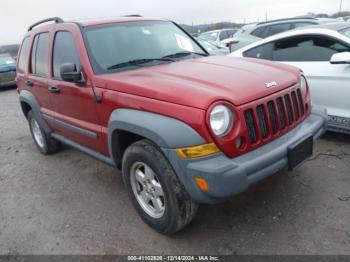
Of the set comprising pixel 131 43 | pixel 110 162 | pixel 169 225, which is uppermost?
pixel 131 43

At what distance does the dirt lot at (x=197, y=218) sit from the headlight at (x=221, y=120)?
39.8 inches

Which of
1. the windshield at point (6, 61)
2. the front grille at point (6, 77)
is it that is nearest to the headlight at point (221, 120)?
the front grille at point (6, 77)

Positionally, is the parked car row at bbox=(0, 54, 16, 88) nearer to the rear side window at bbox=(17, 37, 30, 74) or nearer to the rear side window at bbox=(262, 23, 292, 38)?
the rear side window at bbox=(17, 37, 30, 74)

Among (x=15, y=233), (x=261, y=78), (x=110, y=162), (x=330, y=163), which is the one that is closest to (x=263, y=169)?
(x=261, y=78)

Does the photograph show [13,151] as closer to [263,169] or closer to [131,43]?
[131,43]

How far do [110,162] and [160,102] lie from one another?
114 cm

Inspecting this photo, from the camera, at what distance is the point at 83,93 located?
3.46 m

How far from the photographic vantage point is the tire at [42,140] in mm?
5129

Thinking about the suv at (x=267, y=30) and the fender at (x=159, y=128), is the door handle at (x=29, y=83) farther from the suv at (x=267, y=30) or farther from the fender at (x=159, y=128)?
the suv at (x=267, y=30)

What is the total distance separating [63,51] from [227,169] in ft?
8.21

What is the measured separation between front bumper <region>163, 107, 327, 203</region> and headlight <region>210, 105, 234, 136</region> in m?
0.17

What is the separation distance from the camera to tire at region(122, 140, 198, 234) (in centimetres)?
267

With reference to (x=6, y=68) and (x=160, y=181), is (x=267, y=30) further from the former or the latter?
(x=6, y=68)

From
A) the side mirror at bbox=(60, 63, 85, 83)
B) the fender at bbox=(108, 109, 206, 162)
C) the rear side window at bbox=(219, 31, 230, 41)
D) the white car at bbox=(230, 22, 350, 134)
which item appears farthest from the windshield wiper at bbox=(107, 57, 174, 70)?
the rear side window at bbox=(219, 31, 230, 41)
